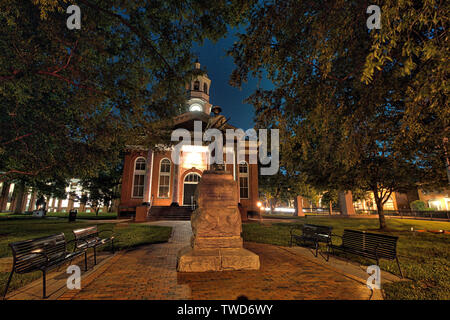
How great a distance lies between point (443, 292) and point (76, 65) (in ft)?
36.4

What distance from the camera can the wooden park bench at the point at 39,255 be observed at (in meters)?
3.40

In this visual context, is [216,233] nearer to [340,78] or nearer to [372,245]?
[372,245]

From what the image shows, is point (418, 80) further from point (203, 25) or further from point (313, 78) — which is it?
point (203, 25)

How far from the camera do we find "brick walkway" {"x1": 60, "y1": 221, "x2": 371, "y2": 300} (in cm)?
331

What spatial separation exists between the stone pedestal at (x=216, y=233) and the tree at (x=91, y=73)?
445 centimetres

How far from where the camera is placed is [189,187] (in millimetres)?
20828

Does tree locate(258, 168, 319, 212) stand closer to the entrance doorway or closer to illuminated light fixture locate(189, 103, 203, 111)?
the entrance doorway

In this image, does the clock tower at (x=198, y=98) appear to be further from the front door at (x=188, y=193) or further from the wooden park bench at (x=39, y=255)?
the wooden park bench at (x=39, y=255)

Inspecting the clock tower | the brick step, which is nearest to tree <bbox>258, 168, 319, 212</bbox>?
the clock tower

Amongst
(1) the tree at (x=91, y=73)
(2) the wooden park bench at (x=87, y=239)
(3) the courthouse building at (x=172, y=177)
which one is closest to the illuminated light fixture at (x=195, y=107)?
(3) the courthouse building at (x=172, y=177)

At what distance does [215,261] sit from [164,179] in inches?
681

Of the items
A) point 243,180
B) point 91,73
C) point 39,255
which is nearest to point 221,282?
point 39,255

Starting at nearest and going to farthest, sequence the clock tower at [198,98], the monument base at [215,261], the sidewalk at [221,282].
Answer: the sidewalk at [221,282], the monument base at [215,261], the clock tower at [198,98]

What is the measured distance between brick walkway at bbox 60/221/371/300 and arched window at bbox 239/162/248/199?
1611cm
